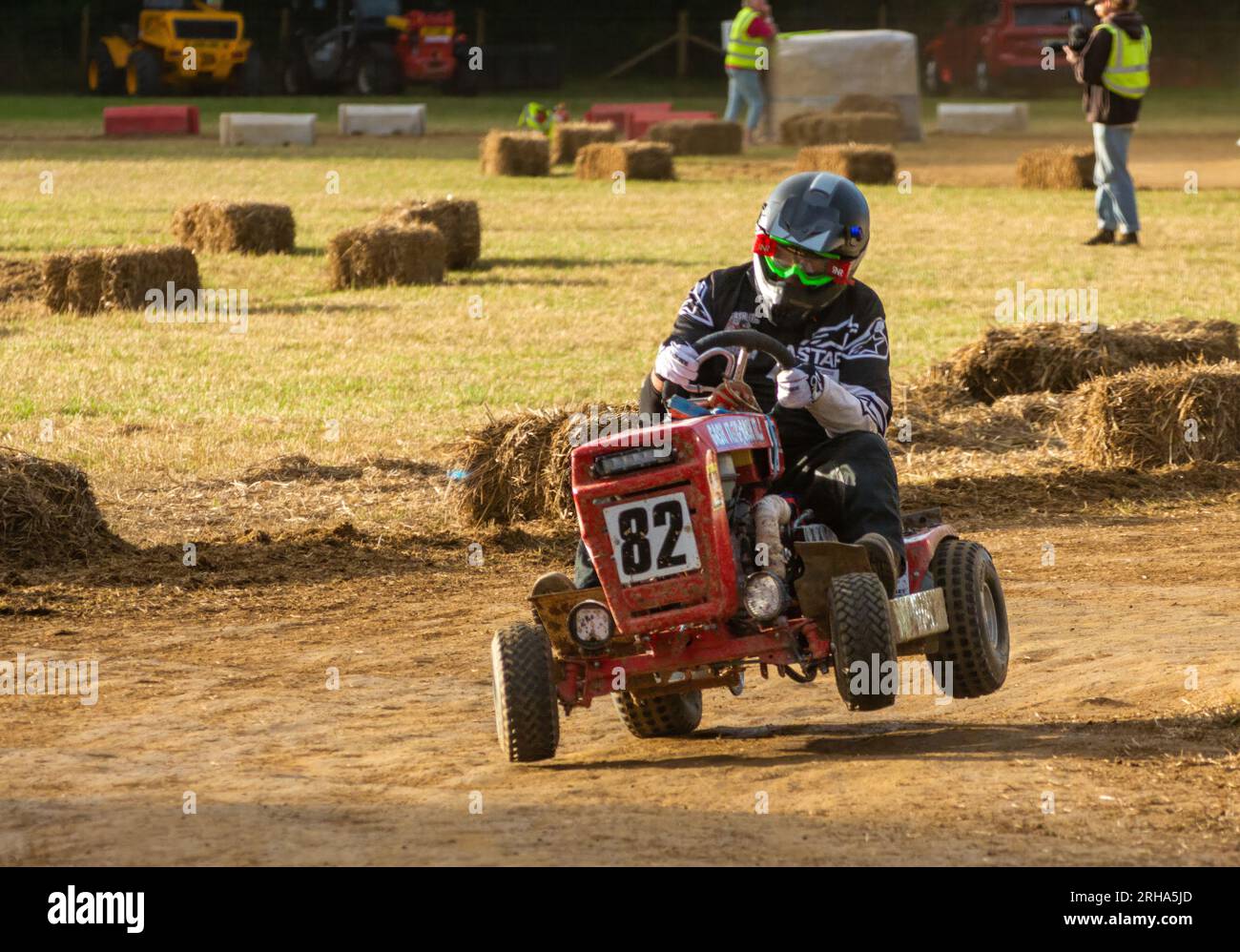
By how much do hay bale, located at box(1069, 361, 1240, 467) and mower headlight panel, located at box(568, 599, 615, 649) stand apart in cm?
611

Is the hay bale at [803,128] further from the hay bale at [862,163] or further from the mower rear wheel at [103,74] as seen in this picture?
the mower rear wheel at [103,74]

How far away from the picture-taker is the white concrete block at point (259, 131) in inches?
1310

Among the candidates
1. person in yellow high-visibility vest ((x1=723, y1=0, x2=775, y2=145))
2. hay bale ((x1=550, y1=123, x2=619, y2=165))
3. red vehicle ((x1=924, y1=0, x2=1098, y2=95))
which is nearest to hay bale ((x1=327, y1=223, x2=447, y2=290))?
hay bale ((x1=550, y1=123, x2=619, y2=165))

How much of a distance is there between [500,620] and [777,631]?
8.56ft

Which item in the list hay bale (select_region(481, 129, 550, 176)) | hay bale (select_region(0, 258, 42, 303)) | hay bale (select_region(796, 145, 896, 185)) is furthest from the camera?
hay bale (select_region(481, 129, 550, 176))

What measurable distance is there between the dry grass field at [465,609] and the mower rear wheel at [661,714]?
0.33 feet

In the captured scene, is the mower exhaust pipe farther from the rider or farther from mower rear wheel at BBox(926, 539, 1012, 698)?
mower rear wheel at BBox(926, 539, 1012, 698)

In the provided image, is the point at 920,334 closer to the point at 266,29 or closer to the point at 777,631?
the point at 777,631

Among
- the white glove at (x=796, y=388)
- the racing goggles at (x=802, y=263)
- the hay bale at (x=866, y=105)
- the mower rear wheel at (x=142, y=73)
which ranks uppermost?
the mower rear wheel at (x=142, y=73)

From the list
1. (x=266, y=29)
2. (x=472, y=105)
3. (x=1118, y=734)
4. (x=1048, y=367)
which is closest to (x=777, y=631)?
(x=1118, y=734)

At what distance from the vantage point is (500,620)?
8.29 m

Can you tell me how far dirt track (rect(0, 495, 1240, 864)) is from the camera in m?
5.08

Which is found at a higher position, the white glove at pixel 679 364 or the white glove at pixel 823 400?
the white glove at pixel 679 364

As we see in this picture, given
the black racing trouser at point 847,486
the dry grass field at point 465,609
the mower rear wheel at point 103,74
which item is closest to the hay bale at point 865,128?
the dry grass field at point 465,609
